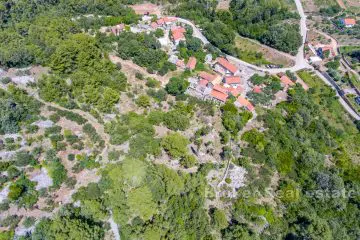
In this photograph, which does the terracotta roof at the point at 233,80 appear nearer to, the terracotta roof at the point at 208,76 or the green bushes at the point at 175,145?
the terracotta roof at the point at 208,76

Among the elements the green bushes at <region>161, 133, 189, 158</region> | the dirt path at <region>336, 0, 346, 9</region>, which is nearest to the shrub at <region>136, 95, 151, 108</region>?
the green bushes at <region>161, 133, 189, 158</region>

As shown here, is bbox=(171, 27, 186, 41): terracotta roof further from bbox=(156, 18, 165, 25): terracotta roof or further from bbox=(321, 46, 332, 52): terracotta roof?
bbox=(321, 46, 332, 52): terracotta roof

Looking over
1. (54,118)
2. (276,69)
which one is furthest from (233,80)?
(54,118)

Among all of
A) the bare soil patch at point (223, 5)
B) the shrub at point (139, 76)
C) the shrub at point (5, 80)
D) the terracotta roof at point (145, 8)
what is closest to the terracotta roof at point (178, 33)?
the terracotta roof at point (145, 8)

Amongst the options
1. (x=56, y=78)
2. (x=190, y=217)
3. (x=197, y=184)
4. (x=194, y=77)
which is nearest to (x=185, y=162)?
(x=197, y=184)

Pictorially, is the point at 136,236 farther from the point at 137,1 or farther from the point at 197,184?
the point at 137,1
